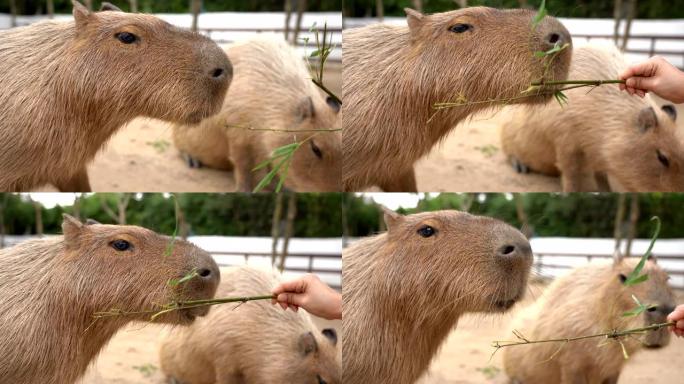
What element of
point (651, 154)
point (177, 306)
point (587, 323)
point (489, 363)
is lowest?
point (489, 363)

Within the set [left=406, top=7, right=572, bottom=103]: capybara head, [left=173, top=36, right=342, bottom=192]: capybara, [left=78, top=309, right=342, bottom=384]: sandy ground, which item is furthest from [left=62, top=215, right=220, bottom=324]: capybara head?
[left=406, top=7, right=572, bottom=103]: capybara head

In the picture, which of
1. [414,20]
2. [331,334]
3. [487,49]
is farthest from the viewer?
[331,334]

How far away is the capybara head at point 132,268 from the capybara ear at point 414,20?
4.57ft

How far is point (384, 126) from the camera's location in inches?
164

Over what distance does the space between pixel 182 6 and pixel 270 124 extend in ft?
2.18

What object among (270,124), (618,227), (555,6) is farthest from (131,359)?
(555,6)

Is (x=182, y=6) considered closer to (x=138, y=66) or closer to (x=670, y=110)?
(x=138, y=66)

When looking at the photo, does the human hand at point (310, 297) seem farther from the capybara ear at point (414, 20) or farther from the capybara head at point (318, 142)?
the capybara ear at point (414, 20)

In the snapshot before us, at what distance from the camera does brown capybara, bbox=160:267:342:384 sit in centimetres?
446

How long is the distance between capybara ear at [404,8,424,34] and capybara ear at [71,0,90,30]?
1.40 metres

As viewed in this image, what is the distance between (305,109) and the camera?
4.38m

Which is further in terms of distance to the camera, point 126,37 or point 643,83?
point 126,37

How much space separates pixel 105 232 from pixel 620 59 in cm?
242

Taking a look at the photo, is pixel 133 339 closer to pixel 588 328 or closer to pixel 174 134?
pixel 174 134
